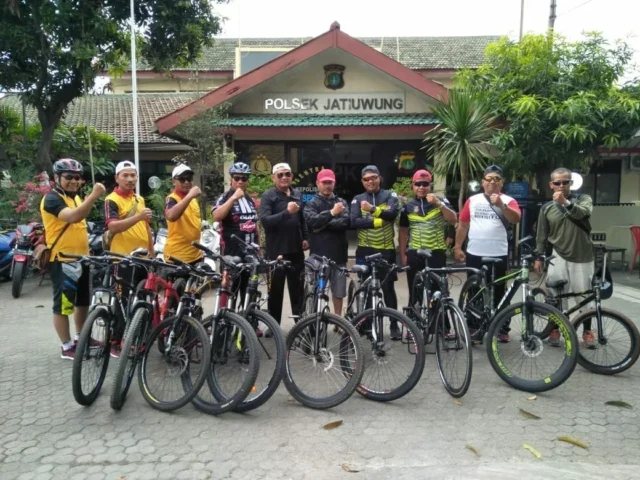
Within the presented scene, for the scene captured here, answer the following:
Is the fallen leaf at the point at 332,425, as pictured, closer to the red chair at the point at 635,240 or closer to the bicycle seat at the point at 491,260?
the bicycle seat at the point at 491,260

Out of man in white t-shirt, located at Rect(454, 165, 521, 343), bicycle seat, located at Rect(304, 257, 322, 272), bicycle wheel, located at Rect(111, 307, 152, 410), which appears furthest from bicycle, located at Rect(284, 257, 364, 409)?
man in white t-shirt, located at Rect(454, 165, 521, 343)

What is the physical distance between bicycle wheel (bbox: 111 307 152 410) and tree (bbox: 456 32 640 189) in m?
7.57

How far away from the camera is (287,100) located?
1123cm

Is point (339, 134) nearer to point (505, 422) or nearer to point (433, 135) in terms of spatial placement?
point (433, 135)

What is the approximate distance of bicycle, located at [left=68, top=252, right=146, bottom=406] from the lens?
11.7 ft

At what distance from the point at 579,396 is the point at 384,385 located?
153cm

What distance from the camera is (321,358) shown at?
375cm

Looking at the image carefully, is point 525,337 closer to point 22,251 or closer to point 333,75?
point 22,251

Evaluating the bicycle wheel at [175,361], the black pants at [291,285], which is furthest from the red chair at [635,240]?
the bicycle wheel at [175,361]

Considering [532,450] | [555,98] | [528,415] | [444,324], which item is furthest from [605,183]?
[532,450]

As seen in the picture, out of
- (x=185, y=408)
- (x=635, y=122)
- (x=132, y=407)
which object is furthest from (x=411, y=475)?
(x=635, y=122)

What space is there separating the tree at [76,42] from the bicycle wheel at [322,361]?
8.22 metres

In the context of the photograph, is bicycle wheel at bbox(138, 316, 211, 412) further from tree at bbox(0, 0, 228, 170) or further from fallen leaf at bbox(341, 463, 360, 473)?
tree at bbox(0, 0, 228, 170)

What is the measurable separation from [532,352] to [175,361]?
2.79 meters
